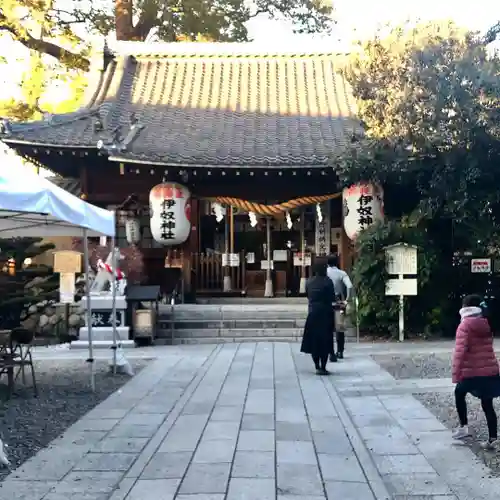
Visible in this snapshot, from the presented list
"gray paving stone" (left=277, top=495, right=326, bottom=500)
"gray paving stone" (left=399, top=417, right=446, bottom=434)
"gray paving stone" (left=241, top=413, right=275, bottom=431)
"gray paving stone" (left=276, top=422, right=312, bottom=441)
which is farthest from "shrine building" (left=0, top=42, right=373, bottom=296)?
"gray paving stone" (left=277, top=495, right=326, bottom=500)

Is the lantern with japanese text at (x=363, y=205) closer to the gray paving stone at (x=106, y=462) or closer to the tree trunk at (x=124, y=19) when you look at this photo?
the gray paving stone at (x=106, y=462)

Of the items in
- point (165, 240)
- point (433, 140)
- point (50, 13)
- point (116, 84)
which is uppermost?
point (50, 13)

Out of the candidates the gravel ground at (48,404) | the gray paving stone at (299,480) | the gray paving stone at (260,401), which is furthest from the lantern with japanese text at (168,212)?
the gray paving stone at (299,480)

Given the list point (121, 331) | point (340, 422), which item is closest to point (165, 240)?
point (121, 331)

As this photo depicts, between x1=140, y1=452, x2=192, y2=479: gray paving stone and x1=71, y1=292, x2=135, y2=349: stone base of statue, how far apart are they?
7773mm

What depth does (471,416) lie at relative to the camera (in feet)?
21.9

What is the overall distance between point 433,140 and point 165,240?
21.6ft

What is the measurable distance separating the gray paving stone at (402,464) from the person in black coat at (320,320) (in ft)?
12.2

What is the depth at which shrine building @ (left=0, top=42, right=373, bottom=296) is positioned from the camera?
15.4 metres

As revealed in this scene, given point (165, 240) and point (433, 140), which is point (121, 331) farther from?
point (433, 140)

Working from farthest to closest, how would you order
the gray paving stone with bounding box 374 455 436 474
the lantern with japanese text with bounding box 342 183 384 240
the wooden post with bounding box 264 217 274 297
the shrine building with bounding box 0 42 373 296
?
the wooden post with bounding box 264 217 274 297 → the shrine building with bounding box 0 42 373 296 → the lantern with japanese text with bounding box 342 183 384 240 → the gray paving stone with bounding box 374 455 436 474

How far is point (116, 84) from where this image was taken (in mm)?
19469

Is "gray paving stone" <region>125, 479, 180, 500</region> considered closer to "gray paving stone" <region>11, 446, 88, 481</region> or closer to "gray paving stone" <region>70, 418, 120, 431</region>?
"gray paving stone" <region>11, 446, 88, 481</region>

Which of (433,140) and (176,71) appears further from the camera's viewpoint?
(176,71)
